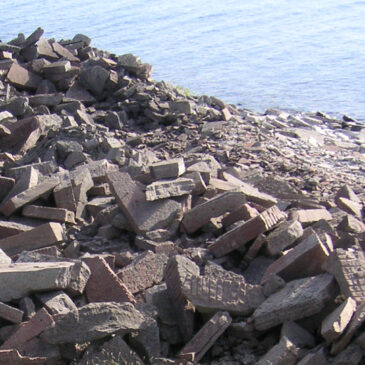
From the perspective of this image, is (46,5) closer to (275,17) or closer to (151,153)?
(275,17)

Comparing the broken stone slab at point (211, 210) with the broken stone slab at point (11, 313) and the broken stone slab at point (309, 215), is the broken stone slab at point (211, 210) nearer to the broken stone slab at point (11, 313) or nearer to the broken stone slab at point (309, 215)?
the broken stone slab at point (309, 215)

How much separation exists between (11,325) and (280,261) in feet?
6.16

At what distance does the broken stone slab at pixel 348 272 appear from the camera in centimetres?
402

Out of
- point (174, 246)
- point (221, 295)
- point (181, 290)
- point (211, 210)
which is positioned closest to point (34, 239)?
point (174, 246)

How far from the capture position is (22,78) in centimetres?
1100

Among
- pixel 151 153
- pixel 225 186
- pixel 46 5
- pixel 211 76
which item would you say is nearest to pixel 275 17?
pixel 211 76

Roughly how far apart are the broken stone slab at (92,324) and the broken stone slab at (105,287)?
0.53 meters

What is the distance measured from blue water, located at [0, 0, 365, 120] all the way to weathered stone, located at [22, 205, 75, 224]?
33.0ft

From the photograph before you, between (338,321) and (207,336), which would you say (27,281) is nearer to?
(207,336)

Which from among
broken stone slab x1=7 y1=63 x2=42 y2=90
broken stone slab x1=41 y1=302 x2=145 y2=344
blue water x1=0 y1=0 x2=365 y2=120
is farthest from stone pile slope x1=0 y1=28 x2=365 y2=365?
blue water x1=0 y1=0 x2=365 y2=120

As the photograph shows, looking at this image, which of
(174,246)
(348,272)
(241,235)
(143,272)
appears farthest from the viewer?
(174,246)

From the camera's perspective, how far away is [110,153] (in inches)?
300

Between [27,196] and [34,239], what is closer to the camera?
[34,239]

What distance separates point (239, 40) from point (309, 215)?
1848cm
